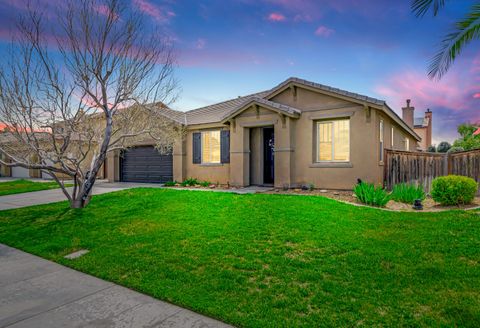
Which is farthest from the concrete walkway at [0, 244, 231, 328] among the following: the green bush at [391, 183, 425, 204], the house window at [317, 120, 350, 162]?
the house window at [317, 120, 350, 162]

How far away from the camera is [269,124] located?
12.5 m

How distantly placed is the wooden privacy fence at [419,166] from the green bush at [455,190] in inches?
71.3

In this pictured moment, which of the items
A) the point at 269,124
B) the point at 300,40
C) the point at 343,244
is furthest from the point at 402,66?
the point at 343,244

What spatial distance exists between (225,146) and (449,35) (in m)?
9.79

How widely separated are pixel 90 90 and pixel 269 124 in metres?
7.00

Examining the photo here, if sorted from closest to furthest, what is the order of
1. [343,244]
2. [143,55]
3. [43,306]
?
[43,306] → [343,244] → [143,55]

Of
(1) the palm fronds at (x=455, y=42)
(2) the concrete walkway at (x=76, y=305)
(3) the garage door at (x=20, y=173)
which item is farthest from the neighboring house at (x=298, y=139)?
(3) the garage door at (x=20, y=173)

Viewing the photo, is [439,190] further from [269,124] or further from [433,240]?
[269,124]

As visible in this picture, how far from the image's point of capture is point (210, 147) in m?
15.0

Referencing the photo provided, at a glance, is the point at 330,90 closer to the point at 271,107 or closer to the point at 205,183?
the point at 271,107

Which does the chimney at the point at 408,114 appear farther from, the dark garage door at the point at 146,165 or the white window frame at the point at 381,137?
the dark garage door at the point at 146,165

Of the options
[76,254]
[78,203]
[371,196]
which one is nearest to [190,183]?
[78,203]

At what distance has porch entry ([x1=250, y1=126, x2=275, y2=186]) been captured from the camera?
523 inches

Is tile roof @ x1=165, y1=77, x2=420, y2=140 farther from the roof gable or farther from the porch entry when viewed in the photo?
the porch entry
